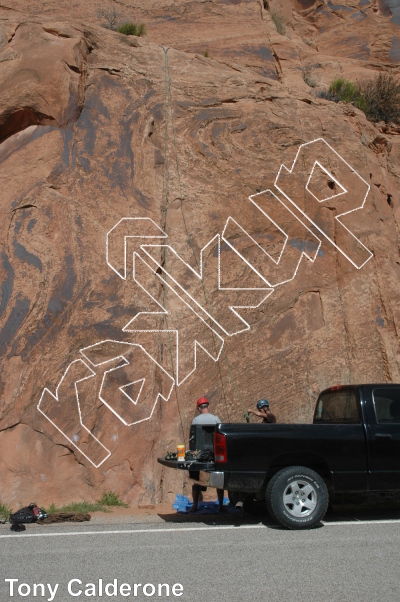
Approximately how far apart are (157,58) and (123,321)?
19.3 feet

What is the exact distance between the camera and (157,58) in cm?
1313

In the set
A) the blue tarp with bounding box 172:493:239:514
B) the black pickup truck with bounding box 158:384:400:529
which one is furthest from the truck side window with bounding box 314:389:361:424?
the blue tarp with bounding box 172:493:239:514

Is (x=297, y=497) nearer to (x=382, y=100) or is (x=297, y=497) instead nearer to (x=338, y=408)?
(x=338, y=408)

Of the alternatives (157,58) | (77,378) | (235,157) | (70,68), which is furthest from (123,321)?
(157,58)

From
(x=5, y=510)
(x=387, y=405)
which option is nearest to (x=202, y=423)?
(x=387, y=405)

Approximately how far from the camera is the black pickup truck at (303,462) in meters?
7.15

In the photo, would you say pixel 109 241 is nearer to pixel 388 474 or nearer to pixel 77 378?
pixel 77 378

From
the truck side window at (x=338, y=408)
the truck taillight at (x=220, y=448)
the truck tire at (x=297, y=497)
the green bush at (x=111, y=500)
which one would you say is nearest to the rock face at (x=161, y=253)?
the green bush at (x=111, y=500)

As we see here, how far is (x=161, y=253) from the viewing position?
36.6ft

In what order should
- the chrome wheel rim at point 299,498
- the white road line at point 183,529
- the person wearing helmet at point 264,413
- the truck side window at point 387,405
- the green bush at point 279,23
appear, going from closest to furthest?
the white road line at point 183,529 < the chrome wheel rim at point 299,498 < the truck side window at point 387,405 < the person wearing helmet at point 264,413 < the green bush at point 279,23

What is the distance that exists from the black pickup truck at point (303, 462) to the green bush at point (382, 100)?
10.3 m

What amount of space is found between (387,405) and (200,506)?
2872 millimetres

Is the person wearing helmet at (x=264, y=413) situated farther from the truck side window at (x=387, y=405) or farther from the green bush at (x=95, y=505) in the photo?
the green bush at (x=95, y=505)

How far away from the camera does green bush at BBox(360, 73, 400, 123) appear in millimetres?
15992
